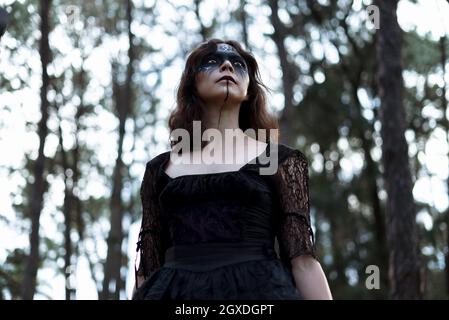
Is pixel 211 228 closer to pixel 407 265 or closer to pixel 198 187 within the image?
pixel 198 187

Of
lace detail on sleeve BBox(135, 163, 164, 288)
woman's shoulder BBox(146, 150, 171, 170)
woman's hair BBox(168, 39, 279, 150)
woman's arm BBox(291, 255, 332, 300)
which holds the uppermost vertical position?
woman's hair BBox(168, 39, 279, 150)

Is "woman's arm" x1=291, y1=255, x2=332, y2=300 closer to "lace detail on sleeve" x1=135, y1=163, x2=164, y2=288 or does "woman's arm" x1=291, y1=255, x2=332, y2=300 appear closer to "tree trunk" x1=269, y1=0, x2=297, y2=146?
"lace detail on sleeve" x1=135, y1=163, x2=164, y2=288

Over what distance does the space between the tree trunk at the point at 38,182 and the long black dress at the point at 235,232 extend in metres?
7.03

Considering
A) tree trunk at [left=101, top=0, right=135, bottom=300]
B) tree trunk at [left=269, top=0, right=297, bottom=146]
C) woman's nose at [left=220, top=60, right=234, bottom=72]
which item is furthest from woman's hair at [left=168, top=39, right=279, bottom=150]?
tree trunk at [left=101, top=0, right=135, bottom=300]

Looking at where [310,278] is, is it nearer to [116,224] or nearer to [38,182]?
[38,182]

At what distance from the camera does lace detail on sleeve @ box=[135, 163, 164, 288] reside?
296 cm

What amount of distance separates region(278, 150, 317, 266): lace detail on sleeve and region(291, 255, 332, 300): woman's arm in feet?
0.09

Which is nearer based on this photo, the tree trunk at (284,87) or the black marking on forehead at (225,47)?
the black marking on forehead at (225,47)

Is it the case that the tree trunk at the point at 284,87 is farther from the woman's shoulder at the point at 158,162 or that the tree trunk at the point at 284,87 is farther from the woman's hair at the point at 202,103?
the woman's shoulder at the point at 158,162

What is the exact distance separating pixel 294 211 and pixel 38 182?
24.7ft

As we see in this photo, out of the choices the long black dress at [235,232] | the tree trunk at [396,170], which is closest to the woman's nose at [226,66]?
the long black dress at [235,232]

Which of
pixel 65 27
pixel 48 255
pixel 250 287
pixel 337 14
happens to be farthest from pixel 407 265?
pixel 48 255

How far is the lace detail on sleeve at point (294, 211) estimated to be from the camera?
270 cm
